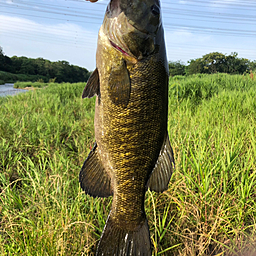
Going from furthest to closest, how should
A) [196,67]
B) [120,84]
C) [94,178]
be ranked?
1. [196,67]
2. [94,178]
3. [120,84]

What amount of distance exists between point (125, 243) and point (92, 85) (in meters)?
0.85

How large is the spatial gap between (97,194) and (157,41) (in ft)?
2.75

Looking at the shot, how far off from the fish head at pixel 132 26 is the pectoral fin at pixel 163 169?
470mm

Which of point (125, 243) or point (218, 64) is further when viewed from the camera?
point (218, 64)

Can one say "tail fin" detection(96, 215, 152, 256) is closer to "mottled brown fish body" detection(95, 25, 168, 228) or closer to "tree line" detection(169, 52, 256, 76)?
"mottled brown fish body" detection(95, 25, 168, 228)

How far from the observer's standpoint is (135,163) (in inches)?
43.1

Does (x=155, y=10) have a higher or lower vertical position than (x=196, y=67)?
lower

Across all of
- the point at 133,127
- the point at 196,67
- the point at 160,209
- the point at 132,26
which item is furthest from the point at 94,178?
the point at 196,67

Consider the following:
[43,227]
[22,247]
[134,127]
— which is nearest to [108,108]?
[134,127]

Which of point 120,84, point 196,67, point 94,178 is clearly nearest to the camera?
point 120,84

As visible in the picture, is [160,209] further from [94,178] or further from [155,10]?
[155,10]

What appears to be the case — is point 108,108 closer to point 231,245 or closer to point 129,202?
point 129,202

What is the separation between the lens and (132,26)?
3.22 ft

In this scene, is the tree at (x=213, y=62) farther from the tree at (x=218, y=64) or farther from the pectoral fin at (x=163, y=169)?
the pectoral fin at (x=163, y=169)
